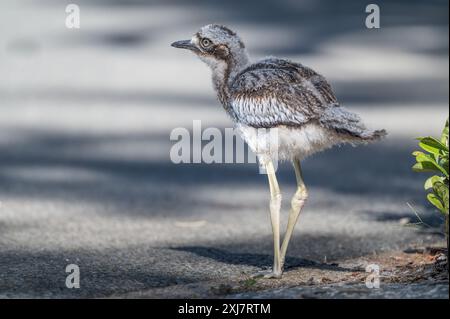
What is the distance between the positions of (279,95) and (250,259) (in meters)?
1.37

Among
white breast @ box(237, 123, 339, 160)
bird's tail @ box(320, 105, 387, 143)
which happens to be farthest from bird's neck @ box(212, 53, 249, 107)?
bird's tail @ box(320, 105, 387, 143)

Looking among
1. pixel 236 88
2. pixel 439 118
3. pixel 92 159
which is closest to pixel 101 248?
pixel 236 88

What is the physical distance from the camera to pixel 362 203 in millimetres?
8711

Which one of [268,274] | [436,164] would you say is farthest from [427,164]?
[268,274]

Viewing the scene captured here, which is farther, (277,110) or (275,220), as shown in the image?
(275,220)

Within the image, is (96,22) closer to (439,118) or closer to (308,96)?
(439,118)

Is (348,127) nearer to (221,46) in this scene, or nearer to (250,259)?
(221,46)

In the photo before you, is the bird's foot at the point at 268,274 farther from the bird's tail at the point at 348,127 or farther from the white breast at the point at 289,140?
the bird's tail at the point at 348,127

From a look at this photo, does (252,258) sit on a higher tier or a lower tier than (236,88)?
lower

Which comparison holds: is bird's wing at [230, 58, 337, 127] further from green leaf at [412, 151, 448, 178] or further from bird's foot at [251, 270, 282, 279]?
bird's foot at [251, 270, 282, 279]

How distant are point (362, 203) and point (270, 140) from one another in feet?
9.14

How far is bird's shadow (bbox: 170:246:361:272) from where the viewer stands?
21.9ft

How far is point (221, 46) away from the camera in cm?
643

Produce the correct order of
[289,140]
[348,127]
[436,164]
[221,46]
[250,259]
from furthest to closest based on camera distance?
1. [250,259]
2. [221,46]
3. [289,140]
4. [436,164]
5. [348,127]
